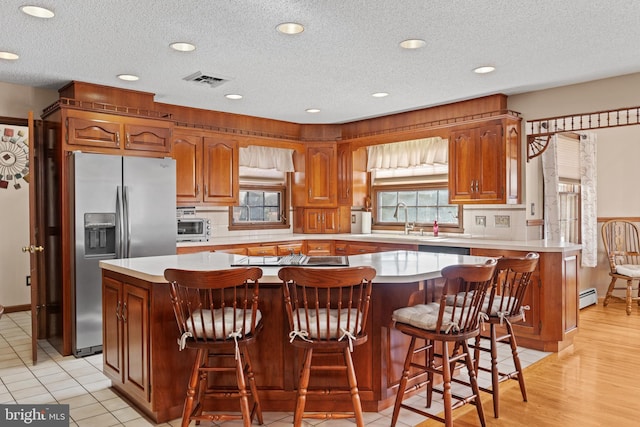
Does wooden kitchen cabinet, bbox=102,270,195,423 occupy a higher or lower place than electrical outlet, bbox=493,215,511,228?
lower

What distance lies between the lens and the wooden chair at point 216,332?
7.40 ft

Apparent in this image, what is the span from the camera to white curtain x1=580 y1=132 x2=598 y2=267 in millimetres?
6086

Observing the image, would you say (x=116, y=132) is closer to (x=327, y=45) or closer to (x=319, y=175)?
(x=327, y=45)

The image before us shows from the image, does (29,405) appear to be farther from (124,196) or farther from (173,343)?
(124,196)

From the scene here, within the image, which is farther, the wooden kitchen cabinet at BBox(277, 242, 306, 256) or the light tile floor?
the wooden kitchen cabinet at BBox(277, 242, 306, 256)

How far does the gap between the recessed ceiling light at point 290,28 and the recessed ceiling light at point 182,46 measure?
725mm

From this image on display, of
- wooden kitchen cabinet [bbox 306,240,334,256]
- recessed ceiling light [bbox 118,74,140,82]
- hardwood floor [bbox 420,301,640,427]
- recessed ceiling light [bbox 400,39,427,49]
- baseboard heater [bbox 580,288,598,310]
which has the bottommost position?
hardwood floor [bbox 420,301,640,427]

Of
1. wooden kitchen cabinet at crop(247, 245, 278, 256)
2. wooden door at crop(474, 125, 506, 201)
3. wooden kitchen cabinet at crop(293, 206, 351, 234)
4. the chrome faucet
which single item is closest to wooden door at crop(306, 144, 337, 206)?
wooden kitchen cabinet at crop(293, 206, 351, 234)

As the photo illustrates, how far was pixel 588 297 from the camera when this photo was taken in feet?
19.1

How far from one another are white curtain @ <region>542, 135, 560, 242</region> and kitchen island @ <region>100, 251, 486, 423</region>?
109 inches

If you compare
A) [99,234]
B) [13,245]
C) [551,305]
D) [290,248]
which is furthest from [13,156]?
[551,305]

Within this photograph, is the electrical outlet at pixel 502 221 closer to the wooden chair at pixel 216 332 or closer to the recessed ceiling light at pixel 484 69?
the recessed ceiling light at pixel 484 69

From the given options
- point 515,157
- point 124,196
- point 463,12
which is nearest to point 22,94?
point 124,196

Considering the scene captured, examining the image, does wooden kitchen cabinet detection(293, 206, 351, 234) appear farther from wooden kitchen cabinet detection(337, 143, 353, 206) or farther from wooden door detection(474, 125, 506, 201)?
wooden door detection(474, 125, 506, 201)
